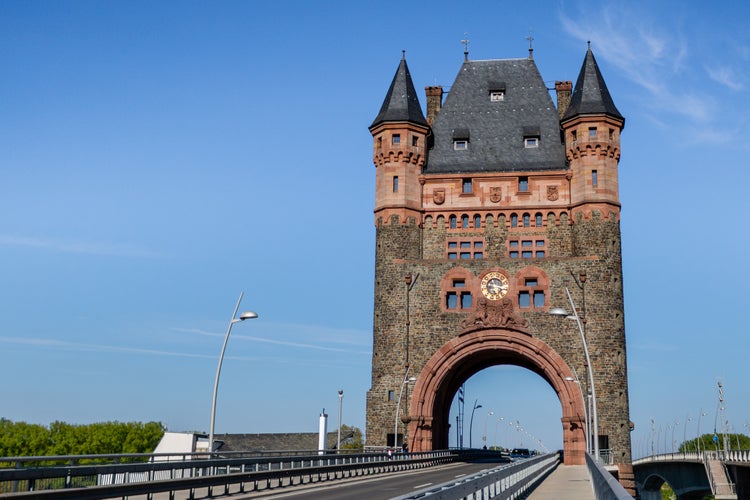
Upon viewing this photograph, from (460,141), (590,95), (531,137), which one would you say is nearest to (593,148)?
(590,95)

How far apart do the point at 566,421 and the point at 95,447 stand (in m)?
73.2

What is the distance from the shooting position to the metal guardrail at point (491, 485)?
1195 centimetres

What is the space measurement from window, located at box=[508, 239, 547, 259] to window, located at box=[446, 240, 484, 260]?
6.70ft

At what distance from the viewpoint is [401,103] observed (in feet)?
205

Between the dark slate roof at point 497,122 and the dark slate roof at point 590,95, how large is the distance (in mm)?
3306

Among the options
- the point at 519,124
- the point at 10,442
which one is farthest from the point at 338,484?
the point at 10,442

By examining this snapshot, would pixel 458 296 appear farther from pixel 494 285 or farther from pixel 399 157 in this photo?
pixel 399 157

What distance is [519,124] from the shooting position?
65.4 metres

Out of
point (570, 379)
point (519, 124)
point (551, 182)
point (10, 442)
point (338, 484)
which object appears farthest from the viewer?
point (10, 442)

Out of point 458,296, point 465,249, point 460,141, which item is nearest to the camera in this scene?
point 458,296

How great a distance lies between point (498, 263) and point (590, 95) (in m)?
13.5

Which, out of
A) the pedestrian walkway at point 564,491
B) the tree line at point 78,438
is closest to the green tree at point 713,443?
the tree line at point 78,438

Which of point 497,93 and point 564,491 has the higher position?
point 497,93

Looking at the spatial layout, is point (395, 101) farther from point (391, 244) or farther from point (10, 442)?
point (10, 442)
